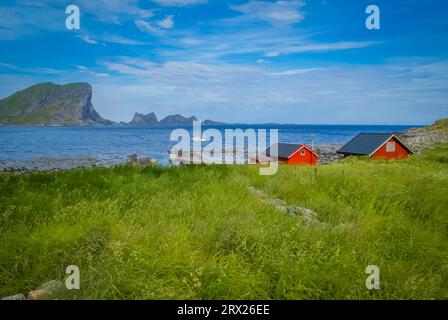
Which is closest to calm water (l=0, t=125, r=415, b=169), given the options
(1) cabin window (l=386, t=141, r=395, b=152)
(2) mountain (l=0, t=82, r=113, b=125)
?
(1) cabin window (l=386, t=141, r=395, b=152)

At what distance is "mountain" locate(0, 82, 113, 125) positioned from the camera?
130m

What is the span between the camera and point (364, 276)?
3.86 meters

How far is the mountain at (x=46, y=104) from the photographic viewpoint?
426ft

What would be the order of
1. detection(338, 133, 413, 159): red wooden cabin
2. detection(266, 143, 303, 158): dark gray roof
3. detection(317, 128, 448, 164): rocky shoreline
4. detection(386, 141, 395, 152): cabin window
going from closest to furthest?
1. detection(338, 133, 413, 159): red wooden cabin
2. detection(386, 141, 395, 152): cabin window
3. detection(266, 143, 303, 158): dark gray roof
4. detection(317, 128, 448, 164): rocky shoreline

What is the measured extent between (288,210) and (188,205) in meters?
2.13

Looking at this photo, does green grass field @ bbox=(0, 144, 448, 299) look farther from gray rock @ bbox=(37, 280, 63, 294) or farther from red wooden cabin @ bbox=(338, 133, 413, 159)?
red wooden cabin @ bbox=(338, 133, 413, 159)

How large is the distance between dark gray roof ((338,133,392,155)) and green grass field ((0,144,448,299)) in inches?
944

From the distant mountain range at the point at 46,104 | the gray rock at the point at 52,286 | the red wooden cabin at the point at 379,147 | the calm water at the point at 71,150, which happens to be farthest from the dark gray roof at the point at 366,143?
the distant mountain range at the point at 46,104

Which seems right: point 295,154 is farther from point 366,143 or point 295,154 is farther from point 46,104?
point 46,104

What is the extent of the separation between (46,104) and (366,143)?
144m

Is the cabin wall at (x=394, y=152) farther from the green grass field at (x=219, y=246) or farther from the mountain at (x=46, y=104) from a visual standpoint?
the mountain at (x=46, y=104)

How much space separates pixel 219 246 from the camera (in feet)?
14.7
